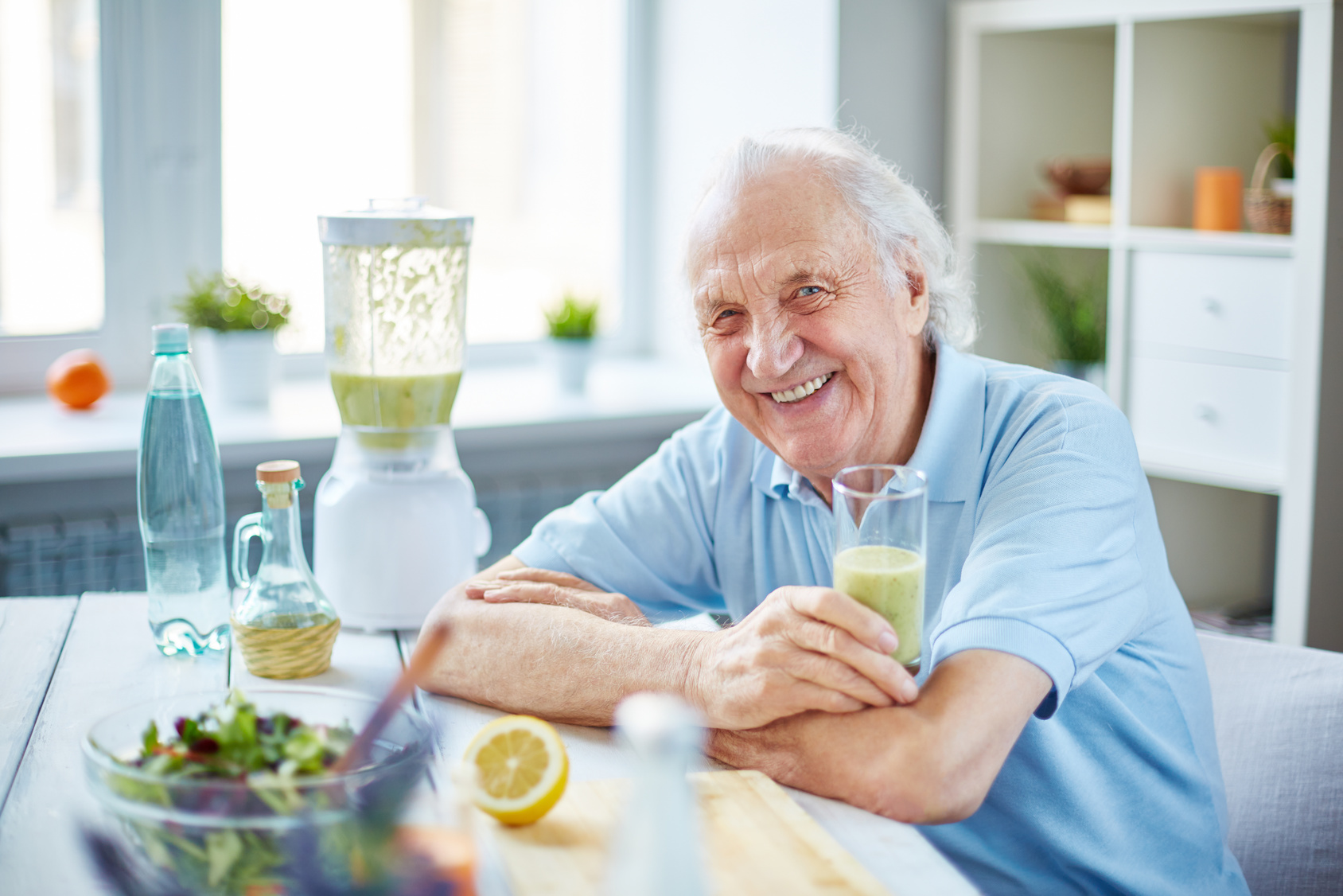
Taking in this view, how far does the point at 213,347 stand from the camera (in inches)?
103

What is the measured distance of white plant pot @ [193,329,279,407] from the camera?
103 inches

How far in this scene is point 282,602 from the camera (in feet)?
4.30

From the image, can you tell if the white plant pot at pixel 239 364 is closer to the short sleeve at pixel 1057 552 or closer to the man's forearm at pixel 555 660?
the man's forearm at pixel 555 660

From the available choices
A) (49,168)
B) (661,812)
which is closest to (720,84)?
(49,168)

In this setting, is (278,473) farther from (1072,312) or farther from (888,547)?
(1072,312)

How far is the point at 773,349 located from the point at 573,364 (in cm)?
153

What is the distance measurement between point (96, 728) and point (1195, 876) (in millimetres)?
1019

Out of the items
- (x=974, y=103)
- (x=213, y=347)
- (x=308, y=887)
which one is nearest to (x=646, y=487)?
(x=308, y=887)

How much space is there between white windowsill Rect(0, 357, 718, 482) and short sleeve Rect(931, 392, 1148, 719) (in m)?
1.46

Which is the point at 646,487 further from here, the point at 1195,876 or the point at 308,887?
the point at 308,887

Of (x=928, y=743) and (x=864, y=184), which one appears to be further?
(x=864, y=184)

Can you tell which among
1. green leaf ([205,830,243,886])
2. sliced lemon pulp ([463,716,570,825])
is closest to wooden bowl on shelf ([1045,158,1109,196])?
sliced lemon pulp ([463,716,570,825])

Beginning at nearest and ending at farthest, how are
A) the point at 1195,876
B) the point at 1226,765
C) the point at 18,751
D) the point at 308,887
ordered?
the point at 308,887
the point at 18,751
the point at 1195,876
the point at 1226,765

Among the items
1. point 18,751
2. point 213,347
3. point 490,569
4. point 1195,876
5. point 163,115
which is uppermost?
point 163,115
